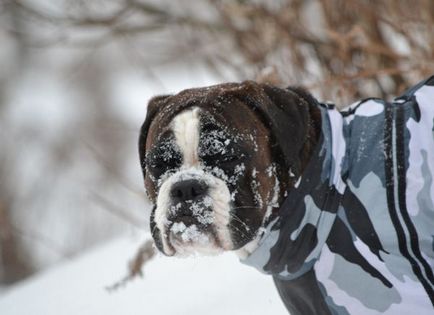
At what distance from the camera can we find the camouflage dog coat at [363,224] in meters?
2.25

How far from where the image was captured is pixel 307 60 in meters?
5.05

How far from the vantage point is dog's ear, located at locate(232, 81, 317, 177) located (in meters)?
2.35

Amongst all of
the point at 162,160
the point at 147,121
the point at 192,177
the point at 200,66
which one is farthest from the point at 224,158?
the point at 200,66

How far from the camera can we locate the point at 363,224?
2.27 m

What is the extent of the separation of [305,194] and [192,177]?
1.31ft

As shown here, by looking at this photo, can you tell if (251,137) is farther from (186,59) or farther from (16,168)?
(16,168)

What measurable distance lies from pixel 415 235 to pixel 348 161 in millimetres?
346

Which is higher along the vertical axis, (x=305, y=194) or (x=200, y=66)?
(x=305, y=194)

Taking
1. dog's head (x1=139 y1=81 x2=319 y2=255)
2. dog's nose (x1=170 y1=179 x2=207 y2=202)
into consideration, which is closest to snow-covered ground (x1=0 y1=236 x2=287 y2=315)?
dog's head (x1=139 y1=81 x2=319 y2=255)

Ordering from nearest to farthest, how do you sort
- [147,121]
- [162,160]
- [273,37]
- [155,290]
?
[162,160] < [147,121] < [155,290] < [273,37]

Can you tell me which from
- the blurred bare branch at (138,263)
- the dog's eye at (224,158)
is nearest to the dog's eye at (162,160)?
the dog's eye at (224,158)

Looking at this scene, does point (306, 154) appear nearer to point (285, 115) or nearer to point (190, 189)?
point (285, 115)

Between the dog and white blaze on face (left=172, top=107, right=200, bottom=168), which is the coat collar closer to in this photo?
the dog

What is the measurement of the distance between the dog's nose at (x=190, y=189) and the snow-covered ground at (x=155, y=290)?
111cm
